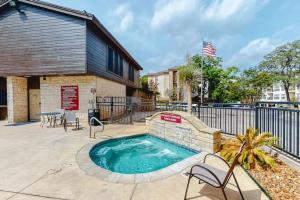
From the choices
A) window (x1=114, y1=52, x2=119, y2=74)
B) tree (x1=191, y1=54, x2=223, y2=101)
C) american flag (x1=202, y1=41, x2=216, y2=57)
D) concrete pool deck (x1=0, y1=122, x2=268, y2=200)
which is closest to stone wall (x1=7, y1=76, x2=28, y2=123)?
window (x1=114, y1=52, x2=119, y2=74)

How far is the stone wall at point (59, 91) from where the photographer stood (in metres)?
11.5

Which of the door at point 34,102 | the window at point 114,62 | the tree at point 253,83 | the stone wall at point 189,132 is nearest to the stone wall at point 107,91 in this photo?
the window at point 114,62

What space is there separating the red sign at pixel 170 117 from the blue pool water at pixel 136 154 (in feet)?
3.28

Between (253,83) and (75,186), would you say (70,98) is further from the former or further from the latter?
(253,83)

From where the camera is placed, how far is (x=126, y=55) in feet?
58.2

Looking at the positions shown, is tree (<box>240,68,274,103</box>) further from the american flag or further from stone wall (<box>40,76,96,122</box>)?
stone wall (<box>40,76,96,122</box>)

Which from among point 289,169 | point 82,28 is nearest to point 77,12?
point 82,28

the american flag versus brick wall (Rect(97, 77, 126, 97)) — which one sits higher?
the american flag

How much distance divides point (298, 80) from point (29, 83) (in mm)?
39146

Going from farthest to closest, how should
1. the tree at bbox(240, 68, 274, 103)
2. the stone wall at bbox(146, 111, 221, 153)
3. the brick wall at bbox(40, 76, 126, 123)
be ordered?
the tree at bbox(240, 68, 274, 103), the brick wall at bbox(40, 76, 126, 123), the stone wall at bbox(146, 111, 221, 153)

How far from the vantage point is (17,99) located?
40.3ft

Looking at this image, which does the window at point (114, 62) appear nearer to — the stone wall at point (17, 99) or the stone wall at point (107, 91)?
the stone wall at point (107, 91)

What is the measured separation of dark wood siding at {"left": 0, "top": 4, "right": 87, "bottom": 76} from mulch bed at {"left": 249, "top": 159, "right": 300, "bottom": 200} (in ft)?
31.9

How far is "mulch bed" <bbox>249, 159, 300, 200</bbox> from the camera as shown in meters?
2.95
